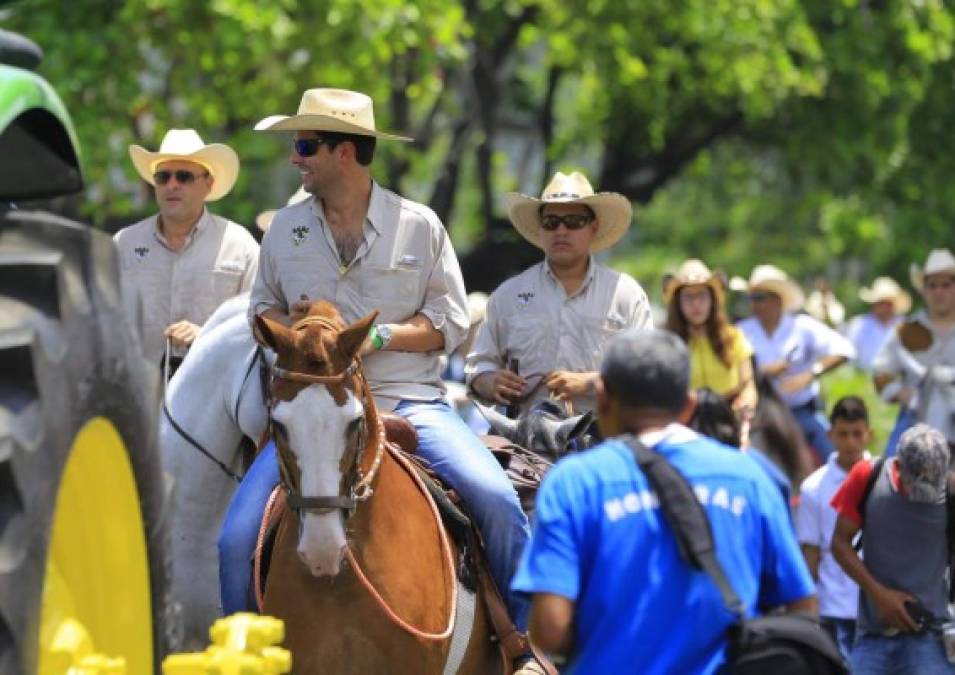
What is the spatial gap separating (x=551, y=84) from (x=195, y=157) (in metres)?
18.7

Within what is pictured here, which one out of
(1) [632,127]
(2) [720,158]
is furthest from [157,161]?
(2) [720,158]

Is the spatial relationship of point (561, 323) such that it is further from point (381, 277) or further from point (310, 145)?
point (310, 145)

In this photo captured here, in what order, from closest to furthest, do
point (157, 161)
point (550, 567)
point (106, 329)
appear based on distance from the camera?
point (106, 329) → point (550, 567) → point (157, 161)

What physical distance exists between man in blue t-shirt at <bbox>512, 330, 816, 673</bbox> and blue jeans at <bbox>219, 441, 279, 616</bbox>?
2639mm

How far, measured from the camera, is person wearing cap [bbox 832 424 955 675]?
1090 centimetres

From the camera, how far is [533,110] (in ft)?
104

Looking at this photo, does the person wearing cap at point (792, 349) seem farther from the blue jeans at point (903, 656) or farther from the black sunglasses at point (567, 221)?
the black sunglasses at point (567, 221)

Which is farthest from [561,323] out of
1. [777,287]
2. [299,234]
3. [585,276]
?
[777,287]

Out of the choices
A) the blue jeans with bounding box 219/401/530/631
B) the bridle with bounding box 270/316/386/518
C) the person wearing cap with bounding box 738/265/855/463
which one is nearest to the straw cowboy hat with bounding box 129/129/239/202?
the blue jeans with bounding box 219/401/530/631

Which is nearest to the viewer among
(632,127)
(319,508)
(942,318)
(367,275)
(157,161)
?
(319,508)

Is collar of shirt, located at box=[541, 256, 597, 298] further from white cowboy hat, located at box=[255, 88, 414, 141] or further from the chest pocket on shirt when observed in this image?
the chest pocket on shirt

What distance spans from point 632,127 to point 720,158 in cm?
1250

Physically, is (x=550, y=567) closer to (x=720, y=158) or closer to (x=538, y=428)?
(x=538, y=428)

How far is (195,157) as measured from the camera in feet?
36.2
